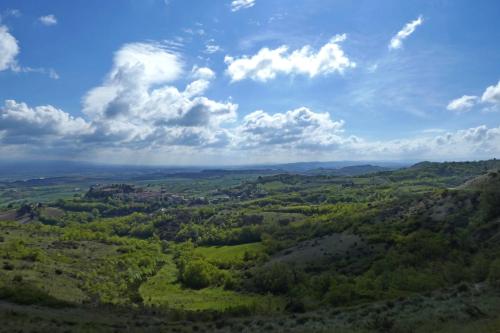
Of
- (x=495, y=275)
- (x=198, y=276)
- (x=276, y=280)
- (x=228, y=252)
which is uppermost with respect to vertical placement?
(x=495, y=275)

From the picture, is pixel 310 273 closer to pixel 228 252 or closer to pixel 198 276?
pixel 198 276

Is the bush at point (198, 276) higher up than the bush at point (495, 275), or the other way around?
the bush at point (495, 275)

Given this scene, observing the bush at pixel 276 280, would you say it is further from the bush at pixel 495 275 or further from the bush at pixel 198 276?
the bush at pixel 495 275

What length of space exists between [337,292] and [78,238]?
126m

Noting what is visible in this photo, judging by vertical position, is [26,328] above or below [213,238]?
above

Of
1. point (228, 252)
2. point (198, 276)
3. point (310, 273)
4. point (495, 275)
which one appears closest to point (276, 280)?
point (310, 273)

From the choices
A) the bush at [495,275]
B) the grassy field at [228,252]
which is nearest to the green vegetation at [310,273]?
the bush at [495,275]

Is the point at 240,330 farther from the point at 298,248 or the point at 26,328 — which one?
the point at 298,248

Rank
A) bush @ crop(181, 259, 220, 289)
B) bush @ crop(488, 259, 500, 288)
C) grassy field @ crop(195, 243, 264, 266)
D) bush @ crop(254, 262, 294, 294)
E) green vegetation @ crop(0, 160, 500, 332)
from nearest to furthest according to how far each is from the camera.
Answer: green vegetation @ crop(0, 160, 500, 332) → bush @ crop(488, 259, 500, 288) → bush @ crop(254, 262, 294, 294) → bush @ crop(181, 259, 220, 289) → grassy field @ crop(195, 243, 264, 266)

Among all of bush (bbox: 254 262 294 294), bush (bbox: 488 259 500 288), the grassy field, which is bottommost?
the grassy field

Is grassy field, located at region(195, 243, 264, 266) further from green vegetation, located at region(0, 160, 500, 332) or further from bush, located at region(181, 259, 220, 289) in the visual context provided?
bush, located at region(181, 259, 220, 289)

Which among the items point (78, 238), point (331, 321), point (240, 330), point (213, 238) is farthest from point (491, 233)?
point (78, 238)

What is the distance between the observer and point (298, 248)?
114 m

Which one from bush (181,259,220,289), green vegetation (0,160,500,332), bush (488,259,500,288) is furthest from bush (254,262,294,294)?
bush (488,259,500,288)
